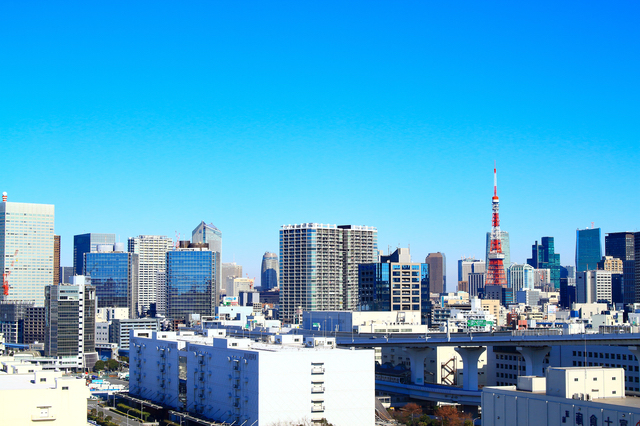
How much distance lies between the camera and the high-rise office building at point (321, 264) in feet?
619

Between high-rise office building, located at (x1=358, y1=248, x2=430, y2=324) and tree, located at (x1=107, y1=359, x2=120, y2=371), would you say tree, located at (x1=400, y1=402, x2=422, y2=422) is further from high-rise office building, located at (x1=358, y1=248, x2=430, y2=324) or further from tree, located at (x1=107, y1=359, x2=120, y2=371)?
high-rise office building, located at (x1=358, y1=248, x2=430, y2=324)

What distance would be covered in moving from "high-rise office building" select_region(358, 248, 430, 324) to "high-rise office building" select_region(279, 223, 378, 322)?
2829 cm

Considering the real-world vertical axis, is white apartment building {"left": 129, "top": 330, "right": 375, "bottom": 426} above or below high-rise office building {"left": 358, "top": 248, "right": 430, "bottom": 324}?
below

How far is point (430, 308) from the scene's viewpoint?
165250 mm

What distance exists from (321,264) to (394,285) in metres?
34.4

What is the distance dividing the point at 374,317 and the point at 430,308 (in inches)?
1804

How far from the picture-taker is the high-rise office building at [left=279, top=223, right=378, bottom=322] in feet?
619

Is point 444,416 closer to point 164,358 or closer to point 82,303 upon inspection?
point 164,358

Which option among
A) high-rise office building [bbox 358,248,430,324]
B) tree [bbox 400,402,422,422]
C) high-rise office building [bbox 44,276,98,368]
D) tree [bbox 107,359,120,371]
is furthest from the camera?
high-rise office building [bbox 358,248,430,324]

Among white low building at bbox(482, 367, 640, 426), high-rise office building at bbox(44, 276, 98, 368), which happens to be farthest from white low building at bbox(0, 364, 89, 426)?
high-rise office building at bbox(44, 276, 98, 368)

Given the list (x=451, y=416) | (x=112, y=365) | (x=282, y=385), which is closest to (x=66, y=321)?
(x=112, y=365)

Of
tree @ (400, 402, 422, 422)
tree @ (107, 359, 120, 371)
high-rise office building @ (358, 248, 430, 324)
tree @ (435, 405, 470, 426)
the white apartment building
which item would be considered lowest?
tree @ (107, 359, 120, 371)

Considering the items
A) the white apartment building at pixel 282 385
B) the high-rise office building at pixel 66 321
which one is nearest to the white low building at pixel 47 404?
the white apartment building at pixel 282 385

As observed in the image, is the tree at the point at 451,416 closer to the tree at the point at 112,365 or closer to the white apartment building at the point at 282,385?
the white apartment building at the point at 282,385
